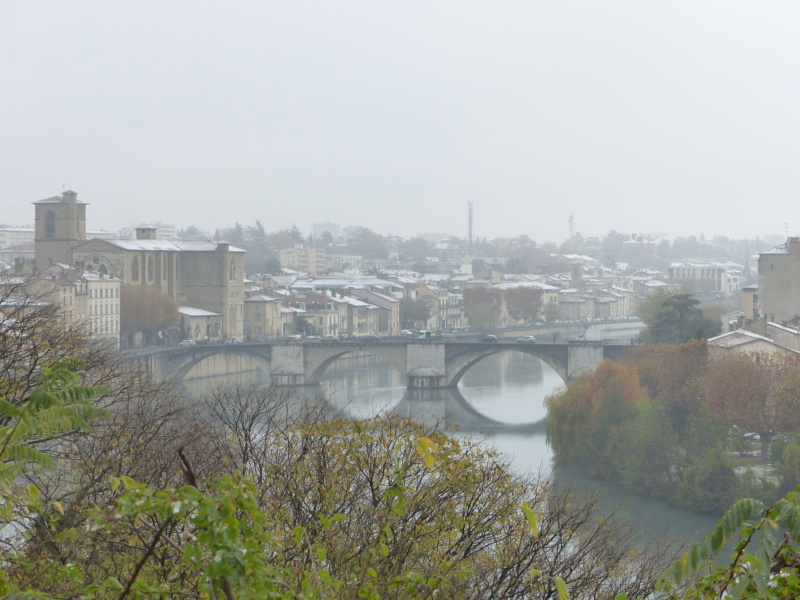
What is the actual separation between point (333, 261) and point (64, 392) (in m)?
97.0

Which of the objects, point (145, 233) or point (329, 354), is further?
point (145, 233)

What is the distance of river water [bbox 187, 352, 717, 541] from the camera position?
15383 mm

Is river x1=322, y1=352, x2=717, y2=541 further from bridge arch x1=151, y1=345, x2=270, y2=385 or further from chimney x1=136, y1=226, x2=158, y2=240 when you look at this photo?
chimney x1=136, y1=226, x2=158, y2=240

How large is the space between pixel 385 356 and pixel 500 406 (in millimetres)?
7768

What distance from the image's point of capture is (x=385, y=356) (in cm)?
3566

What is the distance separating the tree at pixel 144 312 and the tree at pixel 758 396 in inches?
884

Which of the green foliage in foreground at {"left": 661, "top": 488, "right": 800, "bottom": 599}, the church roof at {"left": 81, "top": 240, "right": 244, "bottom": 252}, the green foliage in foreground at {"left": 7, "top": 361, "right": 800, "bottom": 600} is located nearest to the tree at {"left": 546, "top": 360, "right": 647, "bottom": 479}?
the green foliage in foreground at {"left": 7, "top": 361, "right": 800, "bottom": 600}

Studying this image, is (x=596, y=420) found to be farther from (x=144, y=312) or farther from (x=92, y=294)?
(x=144, y=312)

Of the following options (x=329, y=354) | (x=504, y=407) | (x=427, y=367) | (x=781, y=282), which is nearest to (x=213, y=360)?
(x=329, y=354)

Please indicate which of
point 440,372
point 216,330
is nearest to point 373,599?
point 440,372

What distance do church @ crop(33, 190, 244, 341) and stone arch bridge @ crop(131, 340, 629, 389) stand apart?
5411 mm

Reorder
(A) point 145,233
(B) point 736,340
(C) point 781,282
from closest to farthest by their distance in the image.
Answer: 1. (B) point 736,340
2. (C) point 781,282
3. (A) point 145,233

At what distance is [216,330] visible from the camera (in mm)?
42219

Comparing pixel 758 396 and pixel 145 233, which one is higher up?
pixel 145 233
